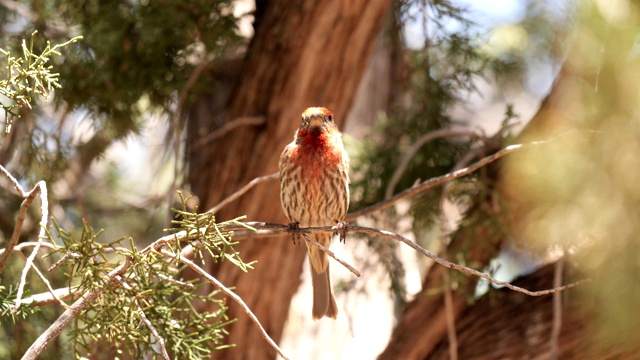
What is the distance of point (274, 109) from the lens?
5191mm

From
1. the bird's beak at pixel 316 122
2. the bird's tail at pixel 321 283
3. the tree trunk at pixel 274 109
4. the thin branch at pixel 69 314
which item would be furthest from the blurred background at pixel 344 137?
the thin branch at pixel 69 314

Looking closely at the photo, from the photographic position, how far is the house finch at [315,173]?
4434 mm

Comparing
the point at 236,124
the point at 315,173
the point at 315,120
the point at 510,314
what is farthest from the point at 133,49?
the point at 510,314

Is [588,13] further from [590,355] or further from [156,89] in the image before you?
[156,89]

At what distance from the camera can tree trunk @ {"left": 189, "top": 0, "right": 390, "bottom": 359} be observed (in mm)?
5031

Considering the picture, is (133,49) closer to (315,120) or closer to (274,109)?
(274,109)

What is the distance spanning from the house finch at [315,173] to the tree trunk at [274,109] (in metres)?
0.61

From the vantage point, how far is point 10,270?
5.35 metres

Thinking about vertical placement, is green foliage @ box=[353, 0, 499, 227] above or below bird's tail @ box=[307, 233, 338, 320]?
above

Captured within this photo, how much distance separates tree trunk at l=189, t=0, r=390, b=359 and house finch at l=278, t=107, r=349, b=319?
61 centimetres

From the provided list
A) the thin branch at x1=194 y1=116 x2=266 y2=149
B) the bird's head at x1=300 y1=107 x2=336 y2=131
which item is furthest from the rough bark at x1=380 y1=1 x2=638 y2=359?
the thin branch at x1=194 y1=116 x2=266 y2=149

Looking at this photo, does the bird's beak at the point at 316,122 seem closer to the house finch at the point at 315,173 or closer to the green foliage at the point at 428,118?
the house finch at the point at 315,173

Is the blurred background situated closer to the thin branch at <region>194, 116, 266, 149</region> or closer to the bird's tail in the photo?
the thin branch at <region>194, 116, 266, 149</region>

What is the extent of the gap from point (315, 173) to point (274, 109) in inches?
34.9
